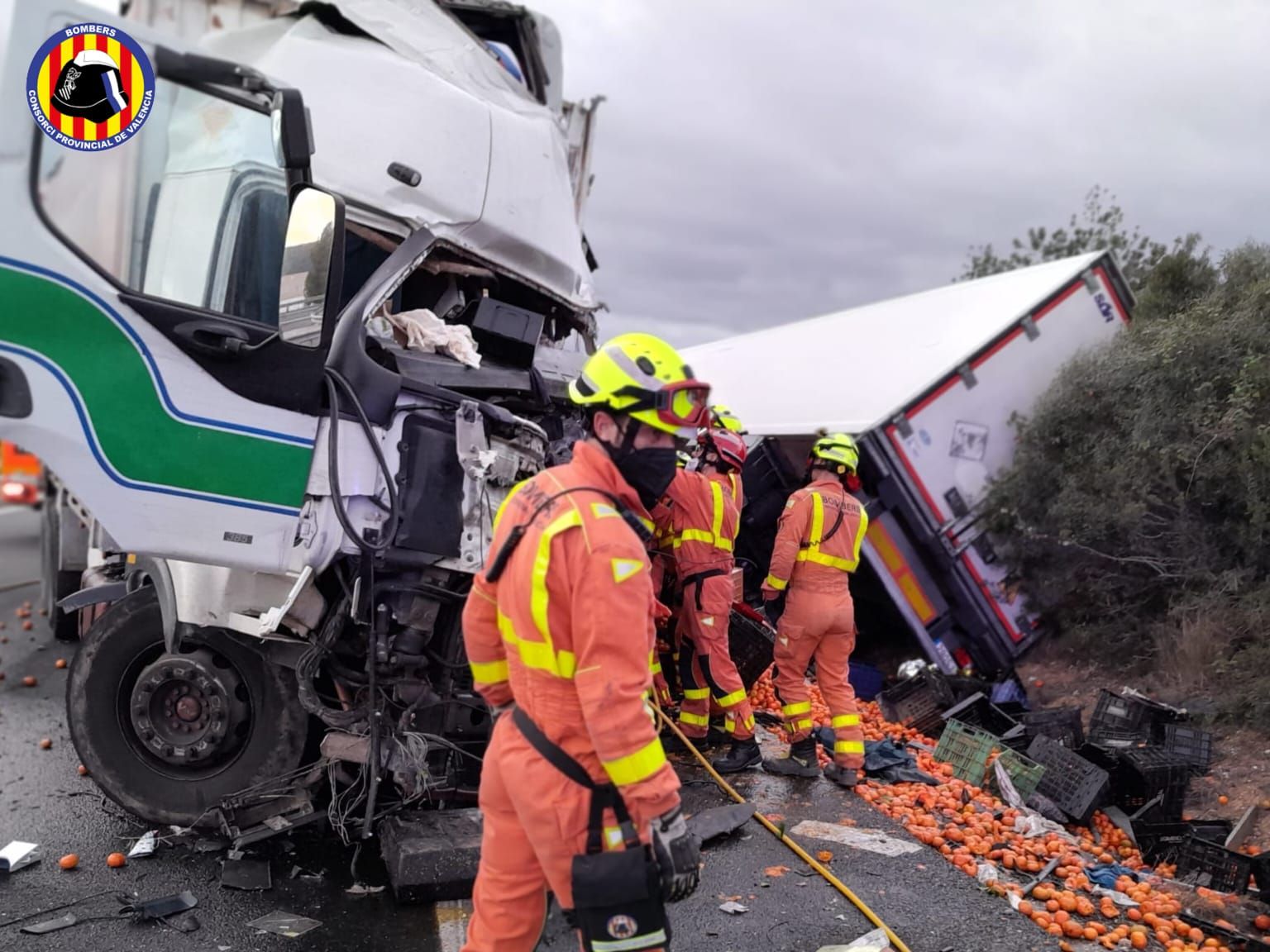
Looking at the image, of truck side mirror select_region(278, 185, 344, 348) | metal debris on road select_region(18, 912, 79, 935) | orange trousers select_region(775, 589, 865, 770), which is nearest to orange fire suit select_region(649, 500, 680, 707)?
orange trousers select_region(775, 589, 865, 770)

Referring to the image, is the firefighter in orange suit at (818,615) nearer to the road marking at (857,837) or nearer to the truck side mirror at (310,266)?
the road marking at (857,837)

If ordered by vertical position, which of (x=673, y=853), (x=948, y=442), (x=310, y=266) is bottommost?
(x=673, y=853)

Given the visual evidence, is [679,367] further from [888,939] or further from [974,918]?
[974,918]

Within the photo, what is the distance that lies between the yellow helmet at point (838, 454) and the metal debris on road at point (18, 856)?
4.34 meters

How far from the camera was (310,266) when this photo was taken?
364cm

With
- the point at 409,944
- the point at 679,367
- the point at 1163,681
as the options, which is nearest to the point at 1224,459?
the point at 1163,681

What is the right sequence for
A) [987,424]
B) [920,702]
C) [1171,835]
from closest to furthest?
[1171,835]
[920,702]
[987,424]

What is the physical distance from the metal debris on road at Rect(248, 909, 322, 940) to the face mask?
2206 millimetres

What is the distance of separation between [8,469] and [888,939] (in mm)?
8432

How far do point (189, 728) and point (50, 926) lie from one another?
0.84 meters

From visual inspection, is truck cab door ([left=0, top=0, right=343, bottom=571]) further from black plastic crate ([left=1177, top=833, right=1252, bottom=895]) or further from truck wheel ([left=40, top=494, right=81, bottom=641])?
black plastic crate ([left=1177, top=833, right=1252, bottom=895])

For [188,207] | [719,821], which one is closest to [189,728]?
[188,207]

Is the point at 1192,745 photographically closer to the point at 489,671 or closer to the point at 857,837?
the point at 857,837

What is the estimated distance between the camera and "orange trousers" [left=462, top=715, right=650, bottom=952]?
228 cm
